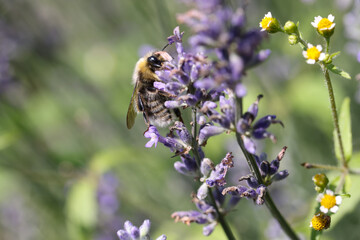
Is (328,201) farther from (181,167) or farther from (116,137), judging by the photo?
(116,137)

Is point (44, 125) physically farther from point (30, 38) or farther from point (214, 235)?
point (214, 235)

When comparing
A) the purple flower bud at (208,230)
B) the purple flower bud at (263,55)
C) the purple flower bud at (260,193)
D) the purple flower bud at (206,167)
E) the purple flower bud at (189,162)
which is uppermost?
the purple flower bud at (189,162)

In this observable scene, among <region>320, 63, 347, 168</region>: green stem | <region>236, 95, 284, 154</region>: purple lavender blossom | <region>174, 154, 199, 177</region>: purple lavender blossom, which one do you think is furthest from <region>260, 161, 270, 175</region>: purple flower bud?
<region>320, 63, 347, 168</region>: green stem

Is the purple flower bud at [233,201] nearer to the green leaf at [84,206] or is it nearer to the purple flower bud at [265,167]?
the purple flower bud at [265,167]

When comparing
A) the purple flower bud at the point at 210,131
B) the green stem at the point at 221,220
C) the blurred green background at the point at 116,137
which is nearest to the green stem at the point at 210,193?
the green stem at the point at 221,220

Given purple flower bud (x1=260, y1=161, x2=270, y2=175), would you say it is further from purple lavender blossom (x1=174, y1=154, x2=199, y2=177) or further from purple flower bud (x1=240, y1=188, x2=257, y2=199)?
purple lavender blossom (x1=174, y1=154, x2=199, y2=177)

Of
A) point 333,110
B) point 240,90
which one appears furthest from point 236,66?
point 333,110

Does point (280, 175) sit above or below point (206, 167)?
below
